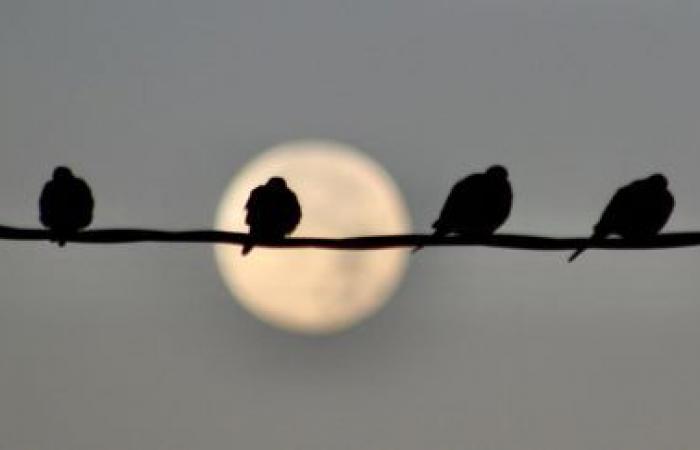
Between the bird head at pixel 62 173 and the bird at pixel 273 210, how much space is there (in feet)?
6.80

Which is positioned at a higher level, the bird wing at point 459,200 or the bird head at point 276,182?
the bird head at point 276,182

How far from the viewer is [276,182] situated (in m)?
13.0

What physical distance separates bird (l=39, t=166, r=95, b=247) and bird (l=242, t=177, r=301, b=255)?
5.20 ft

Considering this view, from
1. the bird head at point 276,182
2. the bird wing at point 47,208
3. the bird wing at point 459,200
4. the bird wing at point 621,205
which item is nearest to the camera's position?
the bird wing at point 621,205

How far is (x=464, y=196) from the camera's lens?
11977mm

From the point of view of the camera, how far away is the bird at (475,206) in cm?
1196

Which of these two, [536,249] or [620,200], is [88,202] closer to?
[620,200]

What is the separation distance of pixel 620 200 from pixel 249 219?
364 centimetres

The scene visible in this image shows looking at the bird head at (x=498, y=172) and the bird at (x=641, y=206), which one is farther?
the bird head at (x=498, y=172)

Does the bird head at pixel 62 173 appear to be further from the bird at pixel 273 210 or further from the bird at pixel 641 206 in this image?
the bird at pixel 641 206

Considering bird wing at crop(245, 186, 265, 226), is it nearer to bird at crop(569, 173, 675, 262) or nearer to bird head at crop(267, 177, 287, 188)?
bird head at crop(267, 177, 287, 188)

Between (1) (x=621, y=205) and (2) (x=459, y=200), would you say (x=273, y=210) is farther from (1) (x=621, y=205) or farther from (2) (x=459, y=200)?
(1) (x=621, y=205)

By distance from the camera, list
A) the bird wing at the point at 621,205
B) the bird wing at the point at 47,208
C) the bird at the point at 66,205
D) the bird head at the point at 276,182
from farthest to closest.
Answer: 1. the bird head at the point at 276,182
2. the bird wing at the point at 47,208
3. the bird at the point at 66,205
4. the bird wing at the point at 621,205

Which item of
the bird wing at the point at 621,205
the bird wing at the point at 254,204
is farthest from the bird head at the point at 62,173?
the bird wing at the point at 621,205
